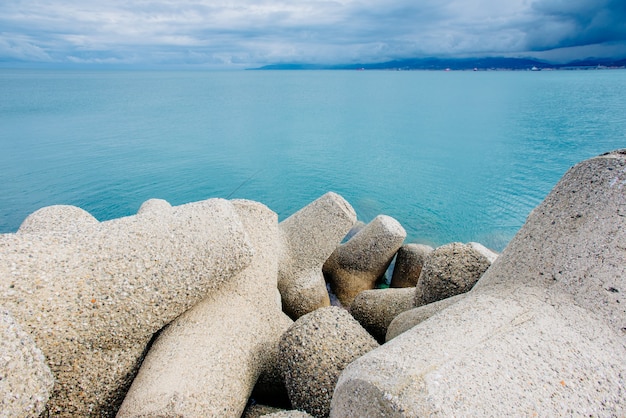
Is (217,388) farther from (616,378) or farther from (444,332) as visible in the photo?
(616,378)

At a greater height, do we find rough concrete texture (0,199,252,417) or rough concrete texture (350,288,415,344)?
rough concrete texture (0,199,252,417)

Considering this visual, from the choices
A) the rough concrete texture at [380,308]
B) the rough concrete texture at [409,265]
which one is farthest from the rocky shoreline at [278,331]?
the rough concrete texture at [409,265]

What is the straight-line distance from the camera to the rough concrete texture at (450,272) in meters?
3.07

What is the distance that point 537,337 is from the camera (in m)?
1.84

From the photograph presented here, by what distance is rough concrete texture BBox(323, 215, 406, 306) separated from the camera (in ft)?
16.7

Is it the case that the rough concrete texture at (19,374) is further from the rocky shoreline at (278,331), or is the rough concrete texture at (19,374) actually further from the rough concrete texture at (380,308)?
the rough concrete texture at (380,308)

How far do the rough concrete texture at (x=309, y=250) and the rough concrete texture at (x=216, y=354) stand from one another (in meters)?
1.02

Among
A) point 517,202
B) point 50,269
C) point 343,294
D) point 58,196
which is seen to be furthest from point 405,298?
point 58,196

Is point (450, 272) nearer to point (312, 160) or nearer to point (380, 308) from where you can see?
point (380, 308)

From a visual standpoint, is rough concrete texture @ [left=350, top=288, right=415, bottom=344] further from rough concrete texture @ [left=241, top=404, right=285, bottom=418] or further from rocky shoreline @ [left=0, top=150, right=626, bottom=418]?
rough concrete texture @ [left=241, top=404, right=285, bottom=418]

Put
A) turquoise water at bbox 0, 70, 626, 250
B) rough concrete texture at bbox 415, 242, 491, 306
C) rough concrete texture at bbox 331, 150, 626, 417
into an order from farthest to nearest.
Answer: turquoise water at bbox 0, 70, 626, 250
rough concrete texture at bbox 415, 242, 491, 306
rough concrete texture at bbox 331, 150, 626, 417

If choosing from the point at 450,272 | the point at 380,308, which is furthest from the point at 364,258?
the point at 450,272

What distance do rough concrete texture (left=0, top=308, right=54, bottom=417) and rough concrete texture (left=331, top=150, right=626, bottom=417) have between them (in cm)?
135

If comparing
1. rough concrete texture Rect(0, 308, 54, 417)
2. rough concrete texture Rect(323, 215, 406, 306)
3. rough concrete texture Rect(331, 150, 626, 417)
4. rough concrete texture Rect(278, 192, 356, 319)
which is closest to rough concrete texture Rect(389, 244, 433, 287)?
rough concrete texture Rect(323, 215, 406, 306)
